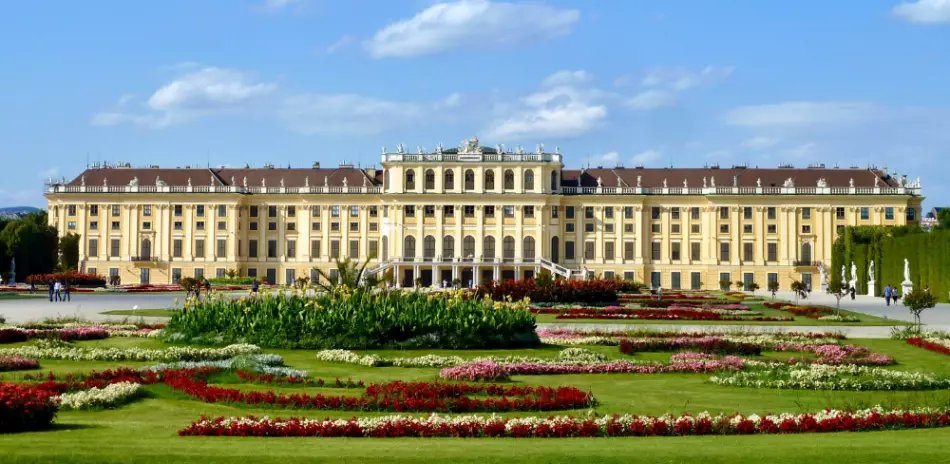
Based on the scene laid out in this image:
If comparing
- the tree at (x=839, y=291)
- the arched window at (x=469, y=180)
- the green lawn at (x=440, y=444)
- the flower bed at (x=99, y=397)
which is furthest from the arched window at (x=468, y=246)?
the flower bed at (x=99, y=397)

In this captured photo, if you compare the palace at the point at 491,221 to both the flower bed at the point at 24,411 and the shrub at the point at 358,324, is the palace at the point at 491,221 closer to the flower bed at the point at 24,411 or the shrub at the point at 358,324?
the shrub at the point at 358,324

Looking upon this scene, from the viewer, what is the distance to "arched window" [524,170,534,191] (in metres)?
82.4

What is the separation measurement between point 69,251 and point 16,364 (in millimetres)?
65678

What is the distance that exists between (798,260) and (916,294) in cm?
5409

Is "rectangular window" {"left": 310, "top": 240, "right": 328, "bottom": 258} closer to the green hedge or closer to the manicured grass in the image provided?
the green hedge

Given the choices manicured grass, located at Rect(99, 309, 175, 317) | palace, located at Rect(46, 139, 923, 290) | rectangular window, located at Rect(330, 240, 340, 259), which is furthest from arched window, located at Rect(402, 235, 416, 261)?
manicured grass, located at Rect(99, 309, 175, 317)

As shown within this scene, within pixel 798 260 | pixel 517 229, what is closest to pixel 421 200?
pixel 517 229

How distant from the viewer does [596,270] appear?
269 ft

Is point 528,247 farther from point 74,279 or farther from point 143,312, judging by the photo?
point 143,312

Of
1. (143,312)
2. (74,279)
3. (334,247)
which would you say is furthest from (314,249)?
(143,312)

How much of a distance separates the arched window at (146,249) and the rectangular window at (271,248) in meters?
9.13

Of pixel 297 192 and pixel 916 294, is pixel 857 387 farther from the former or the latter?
pixel 297 192

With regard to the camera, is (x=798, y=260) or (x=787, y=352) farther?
(x=798, y=260)

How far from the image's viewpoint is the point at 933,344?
23344mm
